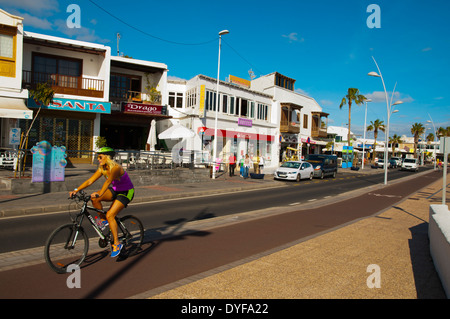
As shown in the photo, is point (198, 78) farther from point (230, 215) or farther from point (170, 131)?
point (230, 215)

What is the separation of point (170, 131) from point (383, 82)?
1689 centimetres

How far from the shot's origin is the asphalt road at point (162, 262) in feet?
Result: 13.7

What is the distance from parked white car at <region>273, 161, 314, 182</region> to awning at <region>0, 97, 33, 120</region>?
1596 centimetres

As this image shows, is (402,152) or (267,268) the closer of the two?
(267,268)

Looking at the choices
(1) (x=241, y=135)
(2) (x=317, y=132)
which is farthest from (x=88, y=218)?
(2) (x=317, y=132)

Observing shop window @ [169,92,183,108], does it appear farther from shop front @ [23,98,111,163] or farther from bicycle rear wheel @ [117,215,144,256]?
bicycle rear wheel @ [117,215,144,256]

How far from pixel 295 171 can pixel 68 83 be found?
16741 mm

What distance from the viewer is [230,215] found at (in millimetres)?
9836

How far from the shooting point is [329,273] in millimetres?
4789

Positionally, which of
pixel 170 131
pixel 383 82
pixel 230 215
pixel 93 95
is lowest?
pixel 230 215

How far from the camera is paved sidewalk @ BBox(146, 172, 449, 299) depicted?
→ 4.05m

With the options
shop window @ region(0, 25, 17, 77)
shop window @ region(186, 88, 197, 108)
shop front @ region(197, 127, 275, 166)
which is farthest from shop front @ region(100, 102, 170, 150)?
shop window @ region(0, 25, 17, 77)

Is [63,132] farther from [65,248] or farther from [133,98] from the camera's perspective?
[65,248]
